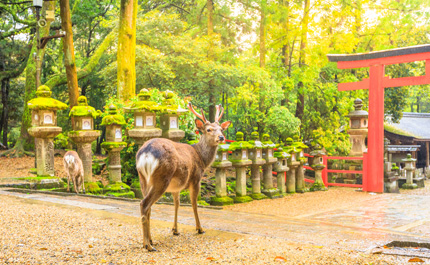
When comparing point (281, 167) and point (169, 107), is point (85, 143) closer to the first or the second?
point (169, 107)

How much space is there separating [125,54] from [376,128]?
8.12 metres

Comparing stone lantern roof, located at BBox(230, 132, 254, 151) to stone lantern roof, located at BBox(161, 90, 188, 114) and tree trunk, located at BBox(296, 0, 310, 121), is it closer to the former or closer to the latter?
stone lantern roof, located at BBox(161, 90, 188, 114)

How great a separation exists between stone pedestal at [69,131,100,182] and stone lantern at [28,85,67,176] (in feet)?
1.85

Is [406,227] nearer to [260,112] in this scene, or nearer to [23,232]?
[23,232]

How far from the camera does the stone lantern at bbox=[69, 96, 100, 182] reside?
29.1ft

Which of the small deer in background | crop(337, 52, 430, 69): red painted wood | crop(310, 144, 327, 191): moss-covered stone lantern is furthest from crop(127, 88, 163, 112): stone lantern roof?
crop(337, 52, 430, 69): red painted wood

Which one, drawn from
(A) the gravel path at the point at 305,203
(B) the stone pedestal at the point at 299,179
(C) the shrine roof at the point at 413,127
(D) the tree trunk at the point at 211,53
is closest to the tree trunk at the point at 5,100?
(D) the tree trunk at the point at 211,53

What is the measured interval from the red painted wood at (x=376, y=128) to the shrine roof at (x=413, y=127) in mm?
9749

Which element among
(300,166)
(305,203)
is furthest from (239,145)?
(300,166)

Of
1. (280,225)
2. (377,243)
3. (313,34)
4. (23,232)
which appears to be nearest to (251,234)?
(280,225)

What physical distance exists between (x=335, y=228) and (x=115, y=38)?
14.2m

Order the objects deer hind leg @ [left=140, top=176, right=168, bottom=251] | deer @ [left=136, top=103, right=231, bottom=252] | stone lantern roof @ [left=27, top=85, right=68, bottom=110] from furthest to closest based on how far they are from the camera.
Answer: stone lantern roof @ [left=27, top=85, right=68, bottom=110], deer @ [left=136, top=103, right=231, bottom=252], deer hind leg @ [left=140, top=176, right=168, bottom=251]

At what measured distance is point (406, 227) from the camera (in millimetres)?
6863

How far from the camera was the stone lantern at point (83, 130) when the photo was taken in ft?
29.1
